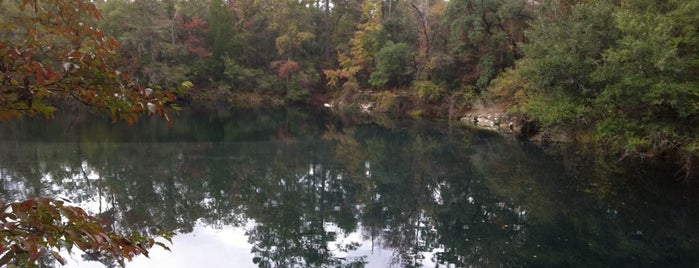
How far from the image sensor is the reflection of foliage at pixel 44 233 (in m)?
1.81

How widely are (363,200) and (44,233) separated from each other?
8.82 m

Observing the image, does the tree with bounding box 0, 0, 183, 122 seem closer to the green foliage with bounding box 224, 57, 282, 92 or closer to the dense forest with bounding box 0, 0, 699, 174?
the dense forest with bounding box 0, 0, 699, 174

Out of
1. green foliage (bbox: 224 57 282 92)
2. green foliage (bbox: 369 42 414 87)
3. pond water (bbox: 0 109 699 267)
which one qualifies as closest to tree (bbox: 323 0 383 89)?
green foliage (bbox: 369 42 414 87)

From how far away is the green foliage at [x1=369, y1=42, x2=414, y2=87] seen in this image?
32.0 m

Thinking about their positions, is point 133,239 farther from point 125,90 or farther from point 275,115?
point 275,115

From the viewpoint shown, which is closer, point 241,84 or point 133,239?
point 133,239

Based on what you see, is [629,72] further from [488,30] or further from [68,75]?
[488,30]

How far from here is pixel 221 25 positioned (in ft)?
130

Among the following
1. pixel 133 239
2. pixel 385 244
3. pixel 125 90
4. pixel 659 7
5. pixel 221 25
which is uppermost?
pixel 221 25

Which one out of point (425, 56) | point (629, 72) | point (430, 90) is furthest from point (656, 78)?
point (425, 56)

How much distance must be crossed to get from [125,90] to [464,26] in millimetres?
26960

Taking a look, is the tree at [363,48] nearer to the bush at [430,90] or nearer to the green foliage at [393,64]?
the green foliage at [393,64]

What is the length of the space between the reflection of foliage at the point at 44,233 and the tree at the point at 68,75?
0.54 m

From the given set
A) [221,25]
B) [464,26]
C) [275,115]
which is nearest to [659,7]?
[464,26]
